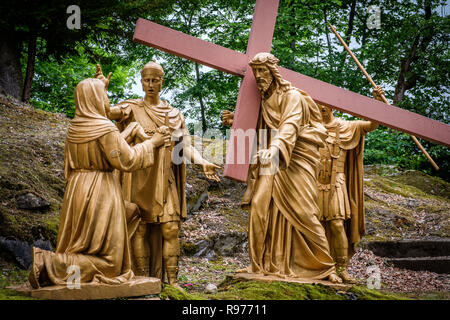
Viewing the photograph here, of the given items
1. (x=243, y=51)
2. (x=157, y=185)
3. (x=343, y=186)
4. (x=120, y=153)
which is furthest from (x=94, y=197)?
(x=243, y=51)

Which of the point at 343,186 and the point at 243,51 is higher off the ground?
the point at 243,51

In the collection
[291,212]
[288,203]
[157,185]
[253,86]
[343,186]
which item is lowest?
[291,212]

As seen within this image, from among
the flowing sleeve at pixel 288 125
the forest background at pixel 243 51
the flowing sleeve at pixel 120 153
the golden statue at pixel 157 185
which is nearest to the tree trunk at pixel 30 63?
the forest background at pixel 243 51

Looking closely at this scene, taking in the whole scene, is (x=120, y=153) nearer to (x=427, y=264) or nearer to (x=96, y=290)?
(x=96, y=290)

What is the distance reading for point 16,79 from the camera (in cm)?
1368

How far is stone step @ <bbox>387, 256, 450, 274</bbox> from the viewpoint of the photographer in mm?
10741

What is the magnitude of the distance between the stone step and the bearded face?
5.91m

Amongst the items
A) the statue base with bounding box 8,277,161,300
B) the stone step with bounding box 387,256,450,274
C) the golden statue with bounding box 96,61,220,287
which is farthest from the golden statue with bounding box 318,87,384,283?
the statue base with bounding box 8,277,161,300

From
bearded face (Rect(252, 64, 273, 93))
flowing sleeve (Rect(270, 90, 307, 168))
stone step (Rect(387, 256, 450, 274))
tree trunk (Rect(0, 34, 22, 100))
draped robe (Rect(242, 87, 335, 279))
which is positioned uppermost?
tree trunk (Rect(0, 34, 22, 100))

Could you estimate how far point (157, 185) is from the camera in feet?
22.4

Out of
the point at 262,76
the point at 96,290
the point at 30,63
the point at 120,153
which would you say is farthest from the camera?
the point at 30,63

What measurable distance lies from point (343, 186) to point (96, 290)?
14.7ft

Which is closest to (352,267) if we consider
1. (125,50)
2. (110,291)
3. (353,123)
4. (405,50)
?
(353,123)

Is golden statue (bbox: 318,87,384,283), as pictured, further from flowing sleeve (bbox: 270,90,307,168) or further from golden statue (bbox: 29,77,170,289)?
golden statue (bbox: 29,77,170,289)
